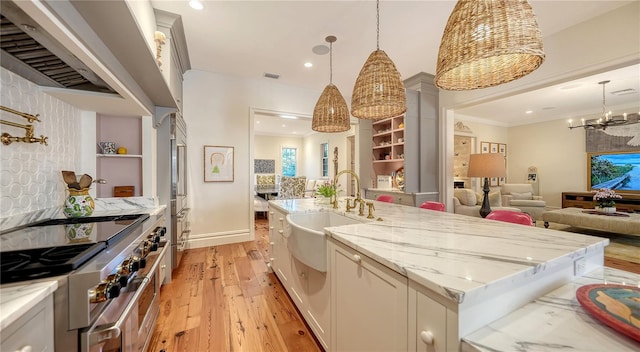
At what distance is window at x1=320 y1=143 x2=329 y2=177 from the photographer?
27.2 ft

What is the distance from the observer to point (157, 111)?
2.47 metres

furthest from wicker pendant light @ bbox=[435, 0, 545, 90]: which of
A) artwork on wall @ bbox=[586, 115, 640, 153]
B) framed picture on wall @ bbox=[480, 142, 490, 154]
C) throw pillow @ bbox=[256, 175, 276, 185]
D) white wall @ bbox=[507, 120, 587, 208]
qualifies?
throw pillow @ bbox=[256, 175, 276, 185]

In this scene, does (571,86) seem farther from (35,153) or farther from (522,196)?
(35,153)

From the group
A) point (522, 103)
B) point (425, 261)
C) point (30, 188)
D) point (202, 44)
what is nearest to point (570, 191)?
point (522, 103)

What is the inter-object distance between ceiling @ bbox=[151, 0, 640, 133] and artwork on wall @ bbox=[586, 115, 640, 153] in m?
1.91

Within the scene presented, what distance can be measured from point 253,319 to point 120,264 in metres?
1.26

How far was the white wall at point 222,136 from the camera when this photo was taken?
3.82 meters

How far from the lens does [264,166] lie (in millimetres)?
9211

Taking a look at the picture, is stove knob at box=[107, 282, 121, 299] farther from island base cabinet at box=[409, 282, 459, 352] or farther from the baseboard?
the baseboard

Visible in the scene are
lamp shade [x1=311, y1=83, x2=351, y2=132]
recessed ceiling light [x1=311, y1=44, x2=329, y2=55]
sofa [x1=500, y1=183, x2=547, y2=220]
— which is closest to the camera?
lamp shade [x1=311, y1=83, x2=351, y2=132]

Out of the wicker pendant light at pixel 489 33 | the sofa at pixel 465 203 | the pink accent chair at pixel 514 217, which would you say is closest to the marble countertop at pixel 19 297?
the wicker pendant light at pixel 489 33

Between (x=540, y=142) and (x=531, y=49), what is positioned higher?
(x=540, y=142)

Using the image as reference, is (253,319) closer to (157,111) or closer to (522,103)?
(157,111)

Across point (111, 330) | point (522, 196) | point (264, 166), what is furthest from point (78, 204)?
point (522, 196)
